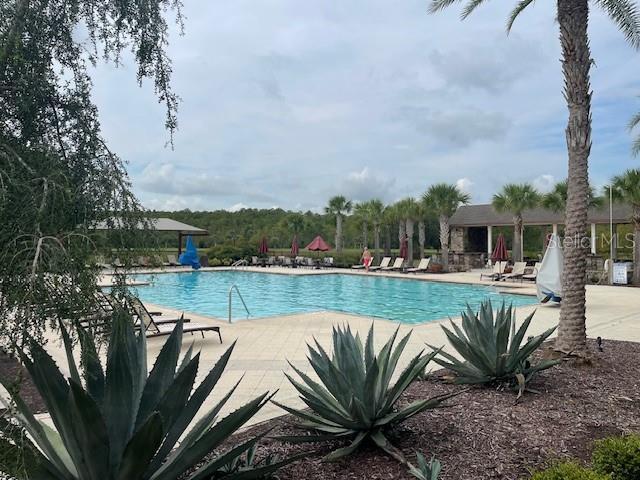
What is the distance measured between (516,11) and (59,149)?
988cm

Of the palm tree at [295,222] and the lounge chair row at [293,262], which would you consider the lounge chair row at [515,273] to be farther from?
the palm tree at [295,222]

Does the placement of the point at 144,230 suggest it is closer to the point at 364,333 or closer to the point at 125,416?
the point at 125,416

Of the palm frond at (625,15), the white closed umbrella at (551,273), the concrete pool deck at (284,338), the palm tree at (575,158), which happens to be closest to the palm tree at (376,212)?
the concrete pool deck at (284,338)

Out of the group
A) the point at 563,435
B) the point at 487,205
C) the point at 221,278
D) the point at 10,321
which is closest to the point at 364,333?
the point at 563,435

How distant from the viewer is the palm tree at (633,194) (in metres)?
21.8

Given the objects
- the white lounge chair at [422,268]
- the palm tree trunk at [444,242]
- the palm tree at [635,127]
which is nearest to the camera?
the palm tree at [635,127]

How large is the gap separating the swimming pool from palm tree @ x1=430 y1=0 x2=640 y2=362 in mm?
7326

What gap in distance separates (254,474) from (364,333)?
8293 mm

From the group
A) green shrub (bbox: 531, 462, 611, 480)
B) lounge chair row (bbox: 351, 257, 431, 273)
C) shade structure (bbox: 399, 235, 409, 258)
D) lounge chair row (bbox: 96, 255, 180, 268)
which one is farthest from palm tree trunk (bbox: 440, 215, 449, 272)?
lounge chair row (bbox: 96, 255, 180, 268)

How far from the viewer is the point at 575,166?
7805mm

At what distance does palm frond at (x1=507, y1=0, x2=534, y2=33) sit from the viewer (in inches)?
396

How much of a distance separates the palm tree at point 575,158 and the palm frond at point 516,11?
85.9 inches

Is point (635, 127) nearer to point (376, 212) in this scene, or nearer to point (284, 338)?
point (284, 338)

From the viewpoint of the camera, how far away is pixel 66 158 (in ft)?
A: 11.6
